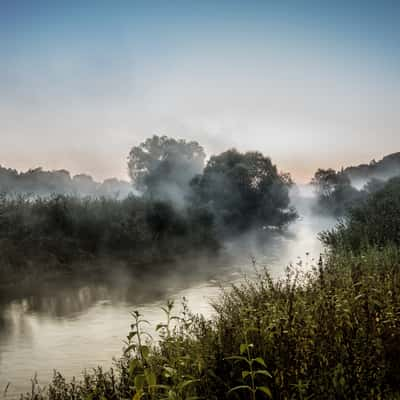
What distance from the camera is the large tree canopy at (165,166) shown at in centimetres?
5034

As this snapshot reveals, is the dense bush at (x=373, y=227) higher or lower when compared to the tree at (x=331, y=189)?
lower

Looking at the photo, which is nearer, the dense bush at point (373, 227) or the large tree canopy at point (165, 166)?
the dense bush at point (373, 227)

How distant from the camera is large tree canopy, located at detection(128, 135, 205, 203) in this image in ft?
165

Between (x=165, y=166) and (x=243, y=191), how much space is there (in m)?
13.4

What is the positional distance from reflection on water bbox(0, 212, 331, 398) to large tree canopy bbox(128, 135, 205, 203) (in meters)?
15.1

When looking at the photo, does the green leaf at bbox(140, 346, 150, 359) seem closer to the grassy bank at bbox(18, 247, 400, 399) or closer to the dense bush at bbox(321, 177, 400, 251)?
the grassy bank at bbox(18, 247, 400, 399)

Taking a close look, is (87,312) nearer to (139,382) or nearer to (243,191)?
(139,382)

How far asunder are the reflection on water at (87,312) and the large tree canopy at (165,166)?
49.7 ft

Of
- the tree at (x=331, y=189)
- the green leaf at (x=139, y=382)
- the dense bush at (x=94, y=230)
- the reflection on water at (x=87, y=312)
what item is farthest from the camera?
the tree at (x=331, y=189)

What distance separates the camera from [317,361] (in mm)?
5445

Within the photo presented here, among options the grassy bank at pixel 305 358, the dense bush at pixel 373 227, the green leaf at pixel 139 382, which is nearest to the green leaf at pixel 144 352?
the grassy bank at pixel 305 358

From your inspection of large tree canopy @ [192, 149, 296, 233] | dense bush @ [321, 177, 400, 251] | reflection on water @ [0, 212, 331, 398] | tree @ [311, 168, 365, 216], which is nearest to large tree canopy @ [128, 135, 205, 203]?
large tree canopy @ [192, 149, 296, 233]

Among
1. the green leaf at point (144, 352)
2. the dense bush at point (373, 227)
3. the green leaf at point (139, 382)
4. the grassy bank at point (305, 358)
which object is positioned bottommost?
the grassy bank at point (305, 358)

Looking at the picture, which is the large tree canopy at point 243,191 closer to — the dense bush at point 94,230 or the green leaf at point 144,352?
the dense bush at point 94,230
